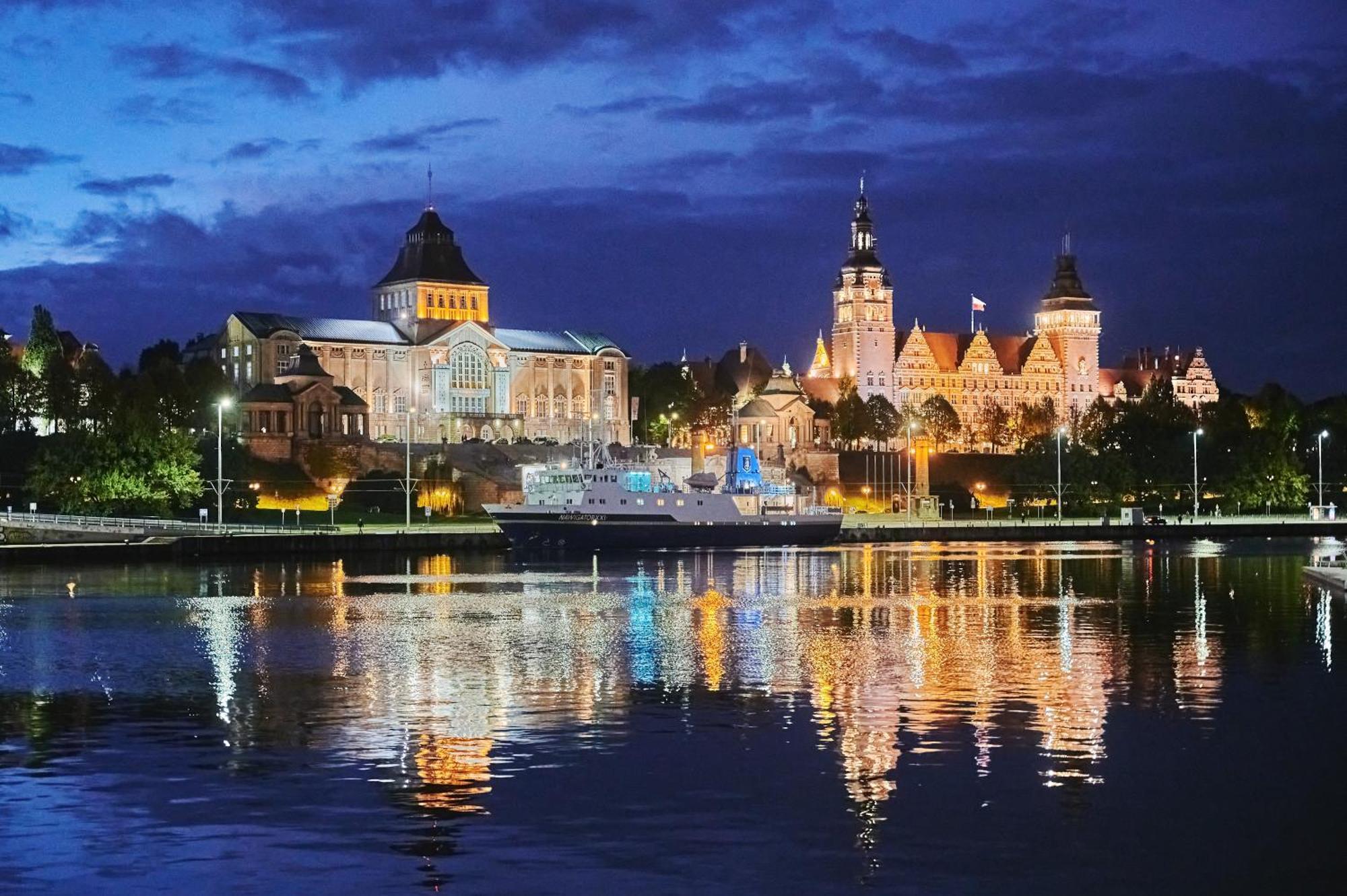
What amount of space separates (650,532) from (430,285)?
3679 inches

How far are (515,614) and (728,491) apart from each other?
59748 millimetres

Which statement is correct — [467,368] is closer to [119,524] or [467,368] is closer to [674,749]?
[119,524]

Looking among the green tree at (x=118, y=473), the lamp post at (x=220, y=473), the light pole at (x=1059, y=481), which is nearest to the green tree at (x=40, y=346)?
the lamp post at (x=220, y=473)

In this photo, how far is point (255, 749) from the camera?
98.0 feet

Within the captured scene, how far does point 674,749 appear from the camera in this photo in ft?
98.3

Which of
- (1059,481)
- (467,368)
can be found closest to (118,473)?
(1059,481)

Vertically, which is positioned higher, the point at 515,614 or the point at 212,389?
the point at 212,389

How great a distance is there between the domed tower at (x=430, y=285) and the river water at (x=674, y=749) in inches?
5314

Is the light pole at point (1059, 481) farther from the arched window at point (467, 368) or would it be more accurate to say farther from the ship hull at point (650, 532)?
the arched window at point (467, 368)

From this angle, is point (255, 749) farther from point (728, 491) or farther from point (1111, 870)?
point (728, 491)

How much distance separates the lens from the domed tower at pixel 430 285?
192m

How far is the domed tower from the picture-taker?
632 feet

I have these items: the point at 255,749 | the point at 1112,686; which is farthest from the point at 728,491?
the point at 255,749

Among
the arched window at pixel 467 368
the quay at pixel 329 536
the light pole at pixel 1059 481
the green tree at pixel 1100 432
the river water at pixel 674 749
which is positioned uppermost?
the arched window at pixel 467 368
